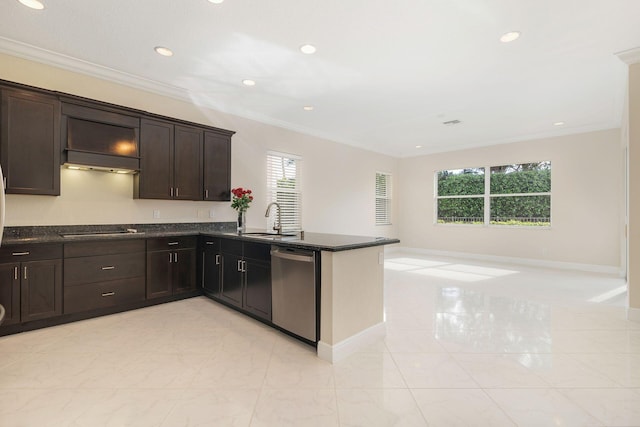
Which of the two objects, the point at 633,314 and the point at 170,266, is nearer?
the point at 633,314

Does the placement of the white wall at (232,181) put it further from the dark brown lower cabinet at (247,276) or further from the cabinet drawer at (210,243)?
the dark brown lower cabinet at (247,276)

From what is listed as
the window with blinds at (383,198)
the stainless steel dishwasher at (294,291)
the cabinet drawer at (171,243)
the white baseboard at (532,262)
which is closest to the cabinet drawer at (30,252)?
the cabinet drawer at (171,243)

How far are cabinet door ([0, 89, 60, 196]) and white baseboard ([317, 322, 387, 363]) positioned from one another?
3195 mm

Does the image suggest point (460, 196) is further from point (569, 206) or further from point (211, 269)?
point (211, 269)

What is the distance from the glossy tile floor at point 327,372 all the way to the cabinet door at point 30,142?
1461 millimetres

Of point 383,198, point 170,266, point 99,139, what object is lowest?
point 170,266

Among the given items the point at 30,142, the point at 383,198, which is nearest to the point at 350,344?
the point at 30,142

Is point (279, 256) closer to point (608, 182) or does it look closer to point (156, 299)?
point (156, 299)

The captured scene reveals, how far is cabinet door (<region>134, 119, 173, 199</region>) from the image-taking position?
12.4 ft

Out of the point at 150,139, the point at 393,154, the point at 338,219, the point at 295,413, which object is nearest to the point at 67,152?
the point at 150,139

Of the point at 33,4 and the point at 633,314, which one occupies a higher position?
the point at 33,4

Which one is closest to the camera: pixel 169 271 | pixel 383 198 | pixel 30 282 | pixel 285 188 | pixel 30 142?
pixel 30 282

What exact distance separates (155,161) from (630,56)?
18.0 ft

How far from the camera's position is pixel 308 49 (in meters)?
3.22
